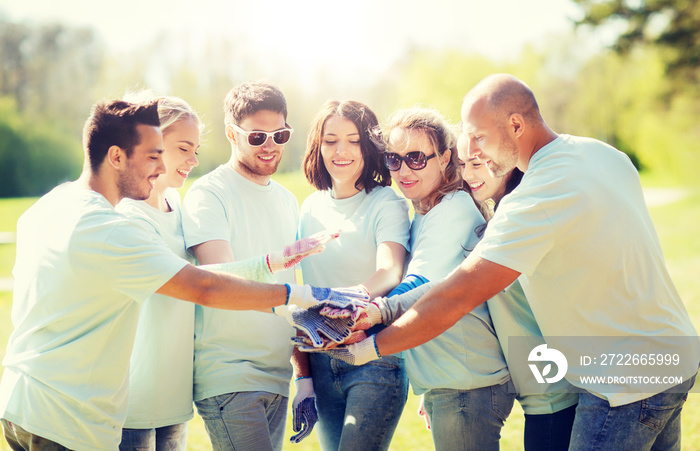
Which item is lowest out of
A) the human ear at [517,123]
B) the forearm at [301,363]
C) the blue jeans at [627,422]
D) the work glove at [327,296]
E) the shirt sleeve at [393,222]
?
the forearm at [301,363]

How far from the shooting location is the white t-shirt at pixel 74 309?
3.10 metres

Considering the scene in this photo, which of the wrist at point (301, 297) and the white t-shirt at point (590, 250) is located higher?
the white t-shirt at point (590, 250)

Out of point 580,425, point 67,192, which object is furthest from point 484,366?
point 67,192

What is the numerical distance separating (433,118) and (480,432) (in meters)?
2.00

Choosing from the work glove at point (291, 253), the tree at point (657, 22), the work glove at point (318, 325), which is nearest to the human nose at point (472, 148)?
the work glove at point (291, 253)

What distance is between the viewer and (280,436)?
160 inches

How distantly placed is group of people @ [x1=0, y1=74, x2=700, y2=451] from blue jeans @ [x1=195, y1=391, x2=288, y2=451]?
0.04ft

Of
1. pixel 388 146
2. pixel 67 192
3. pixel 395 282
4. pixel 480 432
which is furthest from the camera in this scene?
pixel 388 146

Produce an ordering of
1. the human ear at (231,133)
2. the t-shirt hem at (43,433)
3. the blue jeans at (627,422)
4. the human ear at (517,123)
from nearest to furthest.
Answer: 1. the t-shirt hem at (43,433)
2. the blue jeans at (627,422)
3. the human ear at (517,123)
4. the human ear at (231,133)

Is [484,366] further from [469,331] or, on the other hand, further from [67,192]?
[67,192]

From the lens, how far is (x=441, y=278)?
3.81 metres

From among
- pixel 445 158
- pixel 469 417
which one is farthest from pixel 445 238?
pixel 469 417

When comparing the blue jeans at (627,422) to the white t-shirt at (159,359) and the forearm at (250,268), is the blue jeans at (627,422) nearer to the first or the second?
the forearm at (250,268)

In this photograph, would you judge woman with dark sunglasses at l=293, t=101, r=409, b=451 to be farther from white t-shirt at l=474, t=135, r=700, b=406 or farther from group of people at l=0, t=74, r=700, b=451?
white t-shirt at l=474, t=135, r=700, b=406
